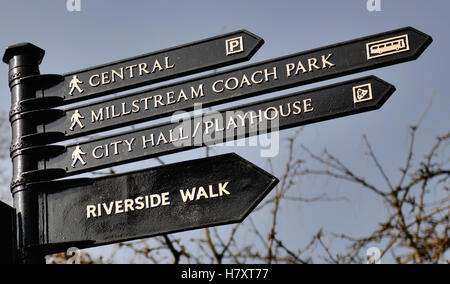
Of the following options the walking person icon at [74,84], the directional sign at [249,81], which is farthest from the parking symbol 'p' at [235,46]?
the walking person icon at [74,84]

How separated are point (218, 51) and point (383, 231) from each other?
9.58 ft

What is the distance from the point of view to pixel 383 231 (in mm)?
6602

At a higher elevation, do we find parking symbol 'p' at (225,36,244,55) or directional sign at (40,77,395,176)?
parking symbol 'p' at (225,36,244,55)

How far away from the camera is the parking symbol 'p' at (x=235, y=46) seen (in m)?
4.18

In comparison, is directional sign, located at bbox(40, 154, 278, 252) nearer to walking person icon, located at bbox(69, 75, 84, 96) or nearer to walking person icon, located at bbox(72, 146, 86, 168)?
walking person icon, located at bbox(72, 146, 86, 168)

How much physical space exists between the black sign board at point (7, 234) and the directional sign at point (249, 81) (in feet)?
1.50

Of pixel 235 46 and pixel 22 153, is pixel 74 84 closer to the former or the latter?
pixel 22 153

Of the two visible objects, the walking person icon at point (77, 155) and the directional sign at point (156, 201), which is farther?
the walking person icon at point (77, 155)

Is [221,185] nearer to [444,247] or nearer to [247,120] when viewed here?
[247,120]

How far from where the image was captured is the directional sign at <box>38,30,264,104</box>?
419cm

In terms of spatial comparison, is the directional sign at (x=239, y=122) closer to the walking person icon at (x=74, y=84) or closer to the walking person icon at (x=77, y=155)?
the walking person icon at (x=77, y=155)

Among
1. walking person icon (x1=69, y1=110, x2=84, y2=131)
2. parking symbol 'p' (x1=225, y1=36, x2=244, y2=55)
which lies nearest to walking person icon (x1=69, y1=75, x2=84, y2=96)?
walking person icon (x1=69, y1=110, x2=84, y2=131)
